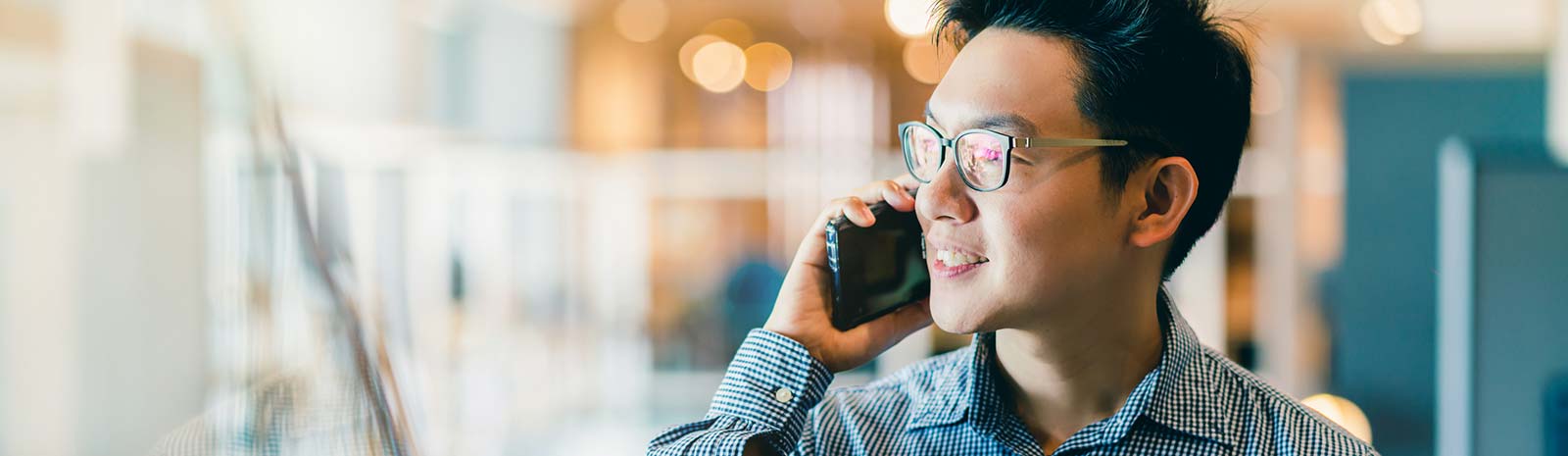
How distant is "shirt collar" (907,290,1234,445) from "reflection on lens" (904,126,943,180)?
6.8 inches

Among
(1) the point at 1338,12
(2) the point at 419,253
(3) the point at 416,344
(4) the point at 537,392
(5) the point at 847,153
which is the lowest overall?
(4) the point at 537,392

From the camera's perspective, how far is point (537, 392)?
Answer: 5.53m

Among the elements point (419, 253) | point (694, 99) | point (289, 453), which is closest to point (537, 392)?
point (419, 253)

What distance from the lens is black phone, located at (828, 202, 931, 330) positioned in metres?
→ 1.11

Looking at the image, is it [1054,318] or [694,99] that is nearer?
[1054,318]

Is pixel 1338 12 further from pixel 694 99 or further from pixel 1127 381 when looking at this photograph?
pixel 1127 381

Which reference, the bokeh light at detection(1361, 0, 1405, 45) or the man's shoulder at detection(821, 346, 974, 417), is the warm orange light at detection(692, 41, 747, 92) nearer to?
the bokeh light at detection(1361, 0, 1405, 45)

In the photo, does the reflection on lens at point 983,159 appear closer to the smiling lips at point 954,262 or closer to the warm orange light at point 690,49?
the smiling lips at point 954,262

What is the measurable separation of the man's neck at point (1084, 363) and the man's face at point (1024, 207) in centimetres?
3

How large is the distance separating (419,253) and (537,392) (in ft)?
2.80

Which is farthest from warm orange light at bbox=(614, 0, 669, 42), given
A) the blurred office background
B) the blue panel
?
the blue panel

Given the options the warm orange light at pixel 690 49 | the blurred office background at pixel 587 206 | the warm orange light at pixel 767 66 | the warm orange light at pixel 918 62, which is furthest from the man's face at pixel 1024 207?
the warm orange light at pixel 690 49

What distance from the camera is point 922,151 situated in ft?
3.47

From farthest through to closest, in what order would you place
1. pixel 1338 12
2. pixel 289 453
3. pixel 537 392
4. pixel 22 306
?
pixel 537 392 < pixel 1338 12 < pixel 22 306 < pixel 289 453
